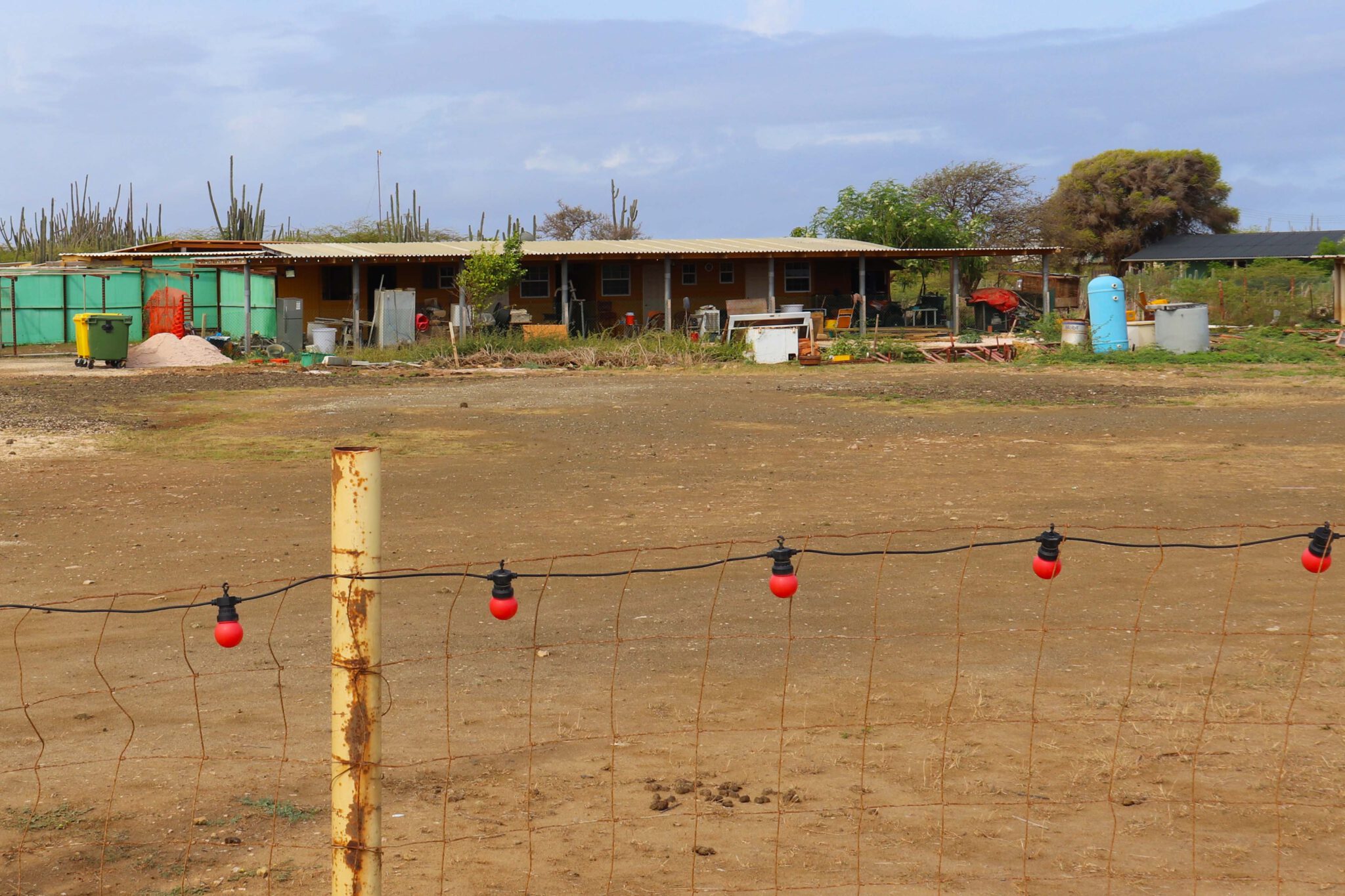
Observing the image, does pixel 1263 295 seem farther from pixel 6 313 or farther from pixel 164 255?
pixel 6 313

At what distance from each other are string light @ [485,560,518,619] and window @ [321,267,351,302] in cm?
3424

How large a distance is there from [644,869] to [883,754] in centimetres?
140

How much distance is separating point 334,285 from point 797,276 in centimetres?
1349

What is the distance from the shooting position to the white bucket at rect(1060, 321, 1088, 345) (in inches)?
1203

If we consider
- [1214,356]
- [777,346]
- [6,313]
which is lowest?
[1214,356]

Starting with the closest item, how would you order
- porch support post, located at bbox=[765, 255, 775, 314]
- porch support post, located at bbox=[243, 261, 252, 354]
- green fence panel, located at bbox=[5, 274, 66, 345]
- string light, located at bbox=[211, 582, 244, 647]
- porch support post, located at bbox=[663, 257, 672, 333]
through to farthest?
string light, located at bbox=[211, 582, 244, 647]
porch support post, located at bbox=[243, 261, 252, 354]
porch support post, located at bbox=[663, 257, 672, 333]
porch support post, located at bbox=[765, 255, 775, 314]
green fence panel, located at bbox=[5, 274, 66, 345]

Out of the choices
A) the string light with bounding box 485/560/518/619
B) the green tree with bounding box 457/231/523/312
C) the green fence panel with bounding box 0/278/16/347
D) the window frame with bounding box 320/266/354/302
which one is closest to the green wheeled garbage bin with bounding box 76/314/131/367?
the window frame with bounding box 320/266/354/302

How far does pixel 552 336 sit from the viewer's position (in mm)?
34062

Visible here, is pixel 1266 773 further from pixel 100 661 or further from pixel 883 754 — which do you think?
pixel 100 661

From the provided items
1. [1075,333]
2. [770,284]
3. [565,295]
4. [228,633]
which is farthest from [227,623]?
[770,284]

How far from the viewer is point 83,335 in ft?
99.5

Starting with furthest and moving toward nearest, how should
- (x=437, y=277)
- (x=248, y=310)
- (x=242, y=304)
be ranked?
1. (x=437, y=277)
2. (x=242, y=304)
3. (x=248, y=310)

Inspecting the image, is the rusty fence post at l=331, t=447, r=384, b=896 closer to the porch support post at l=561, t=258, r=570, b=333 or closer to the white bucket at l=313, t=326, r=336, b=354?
the white bucket at l=313, t=326, r=336, b=354

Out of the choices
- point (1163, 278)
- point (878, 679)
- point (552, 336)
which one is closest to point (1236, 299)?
point (1163, 278)
